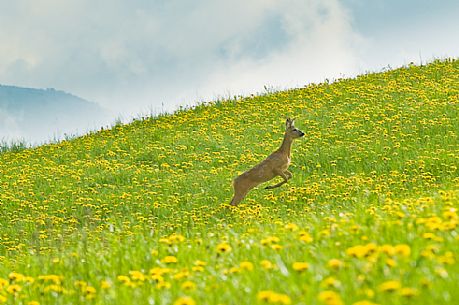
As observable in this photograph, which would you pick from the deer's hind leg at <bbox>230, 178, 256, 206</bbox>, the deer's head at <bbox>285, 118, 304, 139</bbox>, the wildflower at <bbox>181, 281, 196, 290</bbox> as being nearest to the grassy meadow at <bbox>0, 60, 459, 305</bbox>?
the wildflower at <bbox>181, 281, 196, 290</bbox>

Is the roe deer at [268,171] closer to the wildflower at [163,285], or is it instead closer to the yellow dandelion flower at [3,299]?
the yellow dandelion flower at [3,299]

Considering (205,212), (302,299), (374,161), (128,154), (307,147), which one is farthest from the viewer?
(128,154)

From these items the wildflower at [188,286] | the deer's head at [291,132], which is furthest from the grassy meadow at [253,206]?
the deer's head at [291,132]

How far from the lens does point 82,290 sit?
6.03 meters

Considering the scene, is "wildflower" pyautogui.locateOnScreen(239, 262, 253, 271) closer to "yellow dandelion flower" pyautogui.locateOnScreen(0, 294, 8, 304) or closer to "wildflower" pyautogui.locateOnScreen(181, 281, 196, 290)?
"wildflower" pyautogui.locateOnScreen(181, 281, 196, 290)

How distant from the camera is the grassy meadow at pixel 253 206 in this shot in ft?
15.5

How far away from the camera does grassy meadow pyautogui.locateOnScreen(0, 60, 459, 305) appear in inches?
186

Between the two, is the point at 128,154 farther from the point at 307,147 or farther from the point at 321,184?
the point at 321,184

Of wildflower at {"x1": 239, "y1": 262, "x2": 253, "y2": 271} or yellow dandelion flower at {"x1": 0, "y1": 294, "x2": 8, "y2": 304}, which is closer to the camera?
wildflower at {"x1": 239, "y1": 262, "x2": 253, "y2": 271}

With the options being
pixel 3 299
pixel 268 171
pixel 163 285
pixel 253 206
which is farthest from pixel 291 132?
pixel 163 285

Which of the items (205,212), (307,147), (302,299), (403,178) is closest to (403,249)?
(302,299)

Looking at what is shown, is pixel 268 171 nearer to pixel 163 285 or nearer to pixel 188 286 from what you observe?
pixel 163 285

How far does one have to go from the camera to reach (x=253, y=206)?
47.0 ft

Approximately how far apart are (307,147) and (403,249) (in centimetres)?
1618
